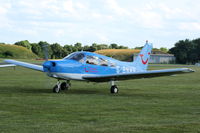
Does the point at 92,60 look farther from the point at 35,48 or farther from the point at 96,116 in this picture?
the point at 35,48

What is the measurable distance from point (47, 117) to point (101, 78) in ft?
25.4

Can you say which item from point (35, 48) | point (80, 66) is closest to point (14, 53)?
point (35, 48)

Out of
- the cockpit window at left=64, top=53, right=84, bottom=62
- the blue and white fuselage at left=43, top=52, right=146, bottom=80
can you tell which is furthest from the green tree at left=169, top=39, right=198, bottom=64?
the cockpit window at left=64, top=53, right=84, bottom=62

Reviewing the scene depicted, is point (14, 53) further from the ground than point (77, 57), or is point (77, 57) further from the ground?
point (14, 53)

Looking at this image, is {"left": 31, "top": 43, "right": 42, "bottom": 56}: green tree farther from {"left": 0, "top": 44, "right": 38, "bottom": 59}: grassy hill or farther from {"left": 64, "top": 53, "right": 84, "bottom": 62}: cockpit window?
{"left": 64, "top": 53, "right": 84, "bottom": 62}: cockpit window

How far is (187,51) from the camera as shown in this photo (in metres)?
129

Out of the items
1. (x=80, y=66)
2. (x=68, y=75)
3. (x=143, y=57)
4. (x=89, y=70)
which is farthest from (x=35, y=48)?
(x=68, y=75)

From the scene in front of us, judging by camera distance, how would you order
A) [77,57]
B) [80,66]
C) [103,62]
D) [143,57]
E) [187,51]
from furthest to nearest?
1. [187,51]
2. [143,57]
3. [103,62]
4. [77,57]
5. [80,66]

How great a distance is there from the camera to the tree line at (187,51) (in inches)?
5020

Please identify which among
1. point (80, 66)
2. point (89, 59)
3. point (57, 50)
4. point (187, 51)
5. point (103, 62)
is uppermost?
point (187, 51)

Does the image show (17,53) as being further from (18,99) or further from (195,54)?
(18,99)

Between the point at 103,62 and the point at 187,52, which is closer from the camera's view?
the point at 103,62

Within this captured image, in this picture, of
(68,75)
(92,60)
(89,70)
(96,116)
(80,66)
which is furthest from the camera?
(92,60)

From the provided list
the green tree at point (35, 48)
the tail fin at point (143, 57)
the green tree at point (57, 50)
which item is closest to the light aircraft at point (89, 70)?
the tail fin at point (143, 57)
